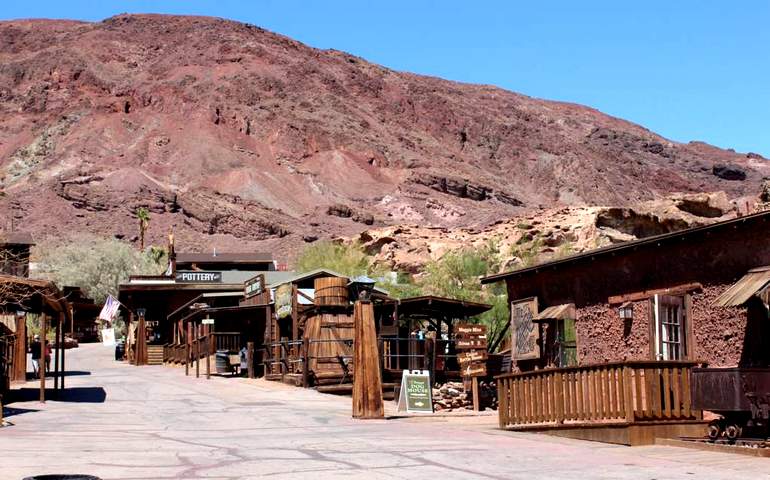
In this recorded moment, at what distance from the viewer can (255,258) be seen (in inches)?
2965

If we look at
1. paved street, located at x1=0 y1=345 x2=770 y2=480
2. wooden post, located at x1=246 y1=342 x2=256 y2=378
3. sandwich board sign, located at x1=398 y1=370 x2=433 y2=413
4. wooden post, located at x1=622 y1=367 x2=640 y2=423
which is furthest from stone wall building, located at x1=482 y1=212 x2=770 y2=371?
wooden post, located at x1=246 y1=342 x2=256 y2=378

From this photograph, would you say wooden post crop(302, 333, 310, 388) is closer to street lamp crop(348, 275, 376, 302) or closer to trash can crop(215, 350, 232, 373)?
street lamp crop(348, 275, 376, 302)

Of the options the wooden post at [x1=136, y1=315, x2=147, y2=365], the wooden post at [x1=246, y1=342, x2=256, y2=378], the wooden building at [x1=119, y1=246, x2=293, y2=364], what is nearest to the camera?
the wooden post at [x1=246, y1=342, x2=256, y2=378]

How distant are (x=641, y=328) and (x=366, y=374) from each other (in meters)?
5.05

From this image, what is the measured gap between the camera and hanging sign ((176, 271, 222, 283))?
49750mm

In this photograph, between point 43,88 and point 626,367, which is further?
point 43,88

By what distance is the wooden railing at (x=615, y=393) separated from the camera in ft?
44.5

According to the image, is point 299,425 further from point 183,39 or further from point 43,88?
point 183,39

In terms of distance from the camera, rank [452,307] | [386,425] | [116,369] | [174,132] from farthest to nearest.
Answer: [174,132]
[116,369]
[452,307]
[386,425]

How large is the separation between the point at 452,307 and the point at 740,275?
13701 millimetres

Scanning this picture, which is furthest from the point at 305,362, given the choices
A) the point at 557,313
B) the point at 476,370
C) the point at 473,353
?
the point at 557,313

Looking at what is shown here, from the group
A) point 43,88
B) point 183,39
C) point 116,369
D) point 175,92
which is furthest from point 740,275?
point 183,39

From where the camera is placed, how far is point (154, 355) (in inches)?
1791

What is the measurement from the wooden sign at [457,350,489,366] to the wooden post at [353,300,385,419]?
16.7ft
